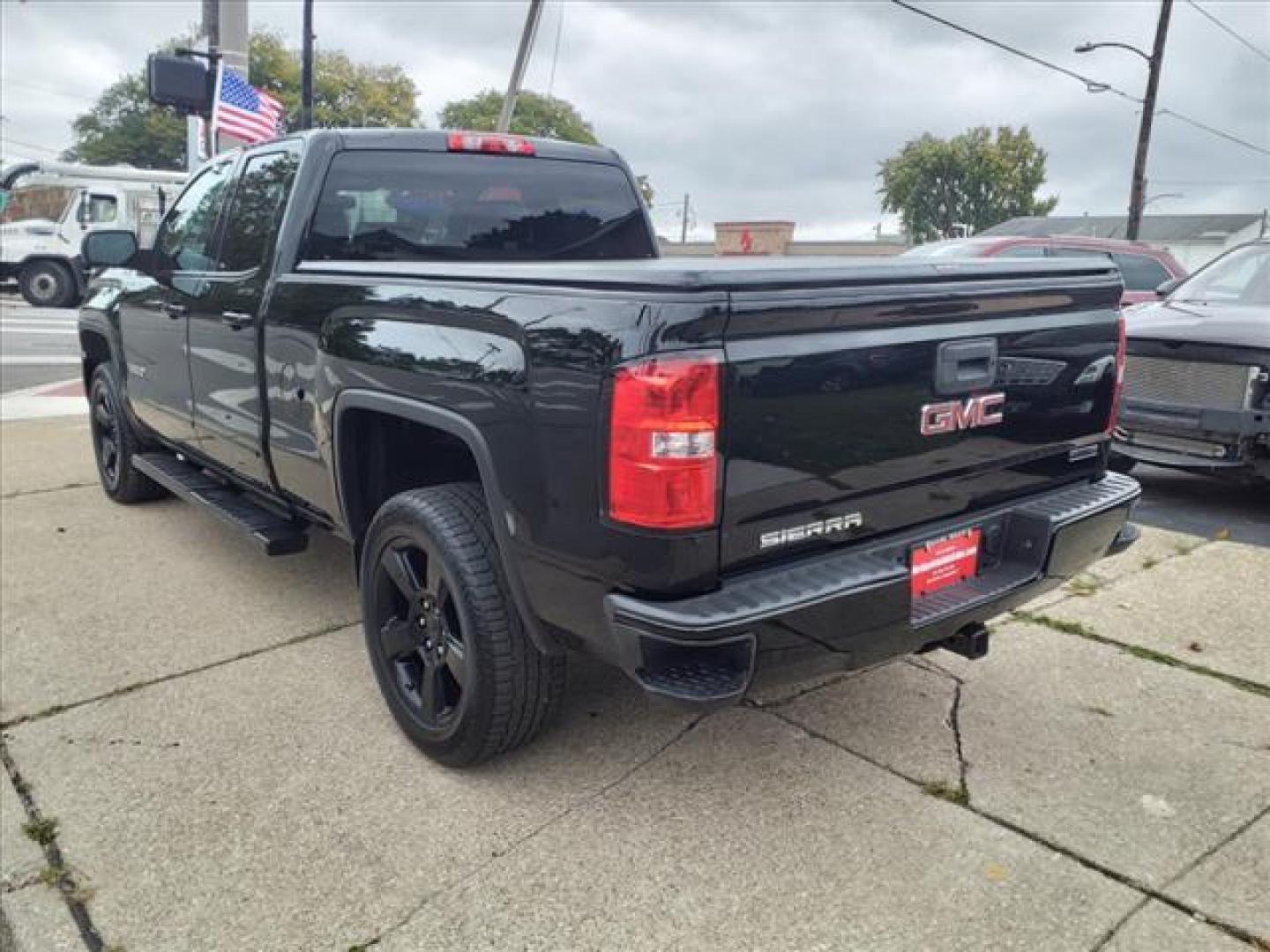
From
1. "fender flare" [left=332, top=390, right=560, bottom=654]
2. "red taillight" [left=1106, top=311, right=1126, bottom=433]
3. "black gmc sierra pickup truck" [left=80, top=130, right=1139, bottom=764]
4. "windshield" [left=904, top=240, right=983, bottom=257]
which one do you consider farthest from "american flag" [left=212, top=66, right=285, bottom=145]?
"red taillight" [left=1106, top=311, right=1126, bottom=433]

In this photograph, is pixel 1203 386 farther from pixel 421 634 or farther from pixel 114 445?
pixel 114 445

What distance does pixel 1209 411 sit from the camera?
5555 mm

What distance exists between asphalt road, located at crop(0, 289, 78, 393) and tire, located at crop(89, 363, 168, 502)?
541 centimetres

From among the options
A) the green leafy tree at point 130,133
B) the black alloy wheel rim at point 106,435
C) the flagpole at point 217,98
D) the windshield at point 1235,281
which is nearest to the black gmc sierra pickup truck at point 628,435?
the black alloy wheel rim at point 106,435

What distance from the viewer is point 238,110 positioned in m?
9.16

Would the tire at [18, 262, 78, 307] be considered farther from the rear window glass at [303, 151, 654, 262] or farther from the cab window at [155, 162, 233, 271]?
the rear window glass at [303, 151, 654, 262]

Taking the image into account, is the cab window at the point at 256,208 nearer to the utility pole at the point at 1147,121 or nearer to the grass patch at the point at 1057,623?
the grass patch at the point at 1057,623

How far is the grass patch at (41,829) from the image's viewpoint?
267cm

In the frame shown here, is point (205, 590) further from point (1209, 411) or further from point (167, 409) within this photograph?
point (1209, 411)

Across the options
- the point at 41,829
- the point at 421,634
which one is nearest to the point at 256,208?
the point at 421,634

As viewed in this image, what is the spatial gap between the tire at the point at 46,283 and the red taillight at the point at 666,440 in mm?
22071

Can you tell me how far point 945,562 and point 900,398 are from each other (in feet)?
1.61

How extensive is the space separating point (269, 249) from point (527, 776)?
2142 mm

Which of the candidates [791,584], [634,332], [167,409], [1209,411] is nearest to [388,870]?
[791,584]
